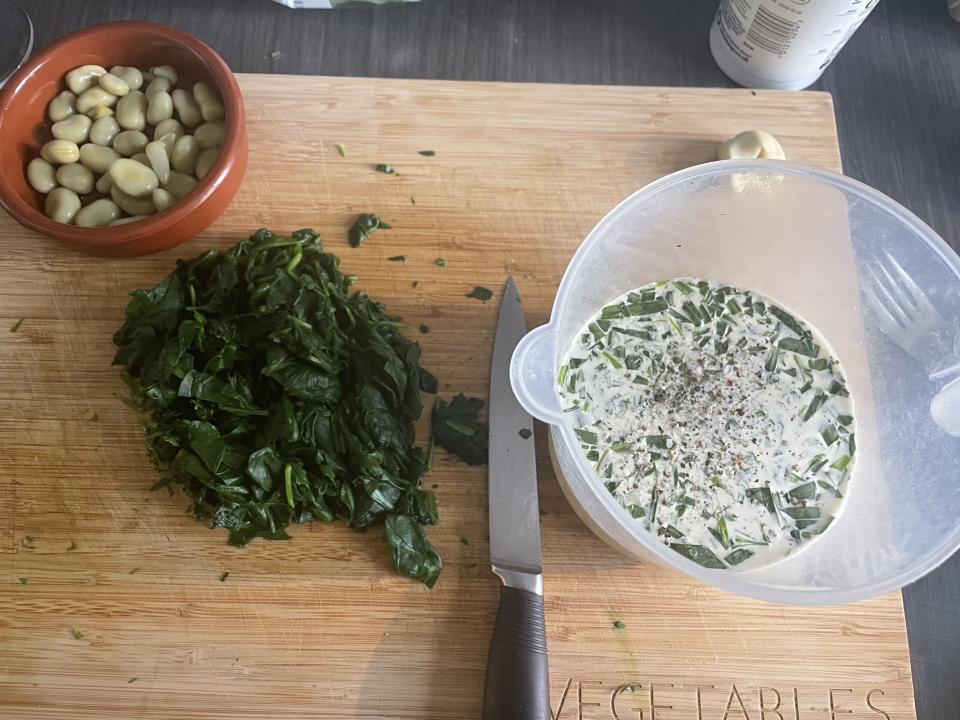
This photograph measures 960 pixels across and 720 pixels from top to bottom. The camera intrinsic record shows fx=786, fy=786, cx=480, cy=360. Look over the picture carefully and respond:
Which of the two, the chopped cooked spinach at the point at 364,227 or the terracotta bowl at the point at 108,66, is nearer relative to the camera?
the terracotta bowl at the point at 108,66

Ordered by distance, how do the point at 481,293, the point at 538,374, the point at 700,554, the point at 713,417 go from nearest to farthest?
1. the point at 538,374
2. the point at 700,554
3. the point at 713,417
4. the point at 481,293

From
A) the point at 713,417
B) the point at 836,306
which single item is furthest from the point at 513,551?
the point at 836,306

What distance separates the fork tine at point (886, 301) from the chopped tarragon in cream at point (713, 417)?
4.8 inches

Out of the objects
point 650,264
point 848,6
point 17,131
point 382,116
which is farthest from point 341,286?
point 848,6

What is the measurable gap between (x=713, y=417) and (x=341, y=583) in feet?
2.27

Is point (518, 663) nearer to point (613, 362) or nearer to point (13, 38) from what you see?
point (613, 362)

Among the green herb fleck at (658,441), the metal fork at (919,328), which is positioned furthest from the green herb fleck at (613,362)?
the metal fork at (919,328)

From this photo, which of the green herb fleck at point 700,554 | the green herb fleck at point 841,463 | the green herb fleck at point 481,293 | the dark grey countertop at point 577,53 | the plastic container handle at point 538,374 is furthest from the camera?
the dark grey countertop at point 577,53

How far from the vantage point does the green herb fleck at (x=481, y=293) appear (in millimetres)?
1449

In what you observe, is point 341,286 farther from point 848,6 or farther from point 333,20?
point 848,6

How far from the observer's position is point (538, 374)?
114cm

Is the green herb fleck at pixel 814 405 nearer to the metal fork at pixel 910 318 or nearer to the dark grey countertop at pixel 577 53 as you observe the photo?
the metal fork at pixel 910 318

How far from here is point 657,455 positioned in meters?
1.30

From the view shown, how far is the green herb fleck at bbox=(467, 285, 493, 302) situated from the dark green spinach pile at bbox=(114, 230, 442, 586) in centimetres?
18
